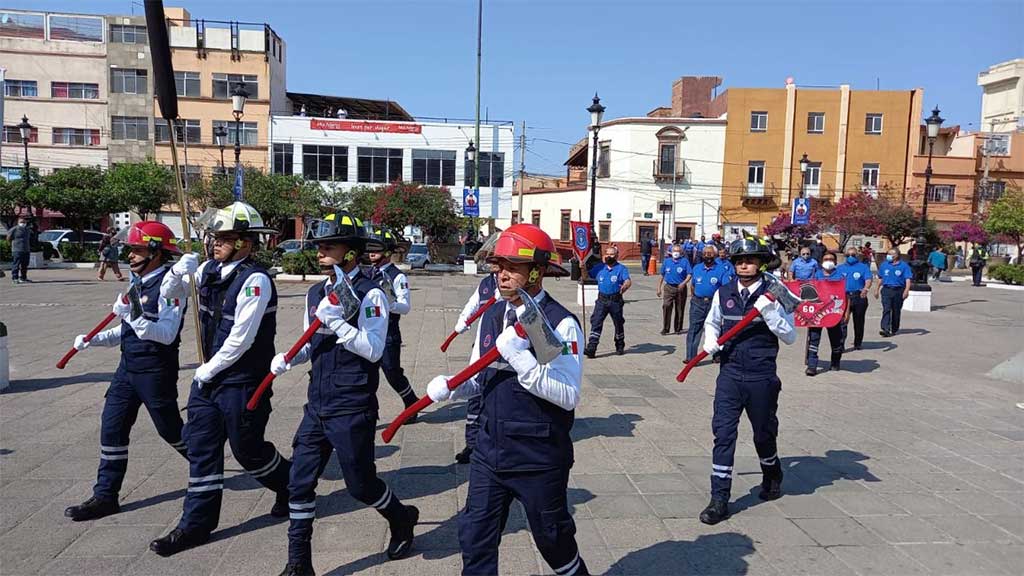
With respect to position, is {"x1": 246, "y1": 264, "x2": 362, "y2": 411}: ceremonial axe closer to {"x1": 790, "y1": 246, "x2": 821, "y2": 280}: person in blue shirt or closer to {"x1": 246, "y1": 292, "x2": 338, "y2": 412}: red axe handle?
{"x1": 246, "y1": 292, "x2": 338, "y2": 412}: red axe handle

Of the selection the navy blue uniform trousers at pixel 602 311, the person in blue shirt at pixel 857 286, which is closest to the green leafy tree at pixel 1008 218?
the person in blue shirt at pixel 857 286

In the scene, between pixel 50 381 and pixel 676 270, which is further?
pixel 676 270

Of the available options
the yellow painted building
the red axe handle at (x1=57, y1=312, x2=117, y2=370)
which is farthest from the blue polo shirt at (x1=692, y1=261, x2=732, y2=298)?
the yellow painted building

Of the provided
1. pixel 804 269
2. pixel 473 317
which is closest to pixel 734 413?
pixel 473 317

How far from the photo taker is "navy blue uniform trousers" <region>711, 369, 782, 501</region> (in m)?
4.91

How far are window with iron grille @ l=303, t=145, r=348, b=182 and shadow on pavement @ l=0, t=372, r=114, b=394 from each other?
1434 inches

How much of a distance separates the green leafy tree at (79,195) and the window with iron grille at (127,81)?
1650 cm

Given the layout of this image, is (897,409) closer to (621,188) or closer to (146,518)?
(146,518)

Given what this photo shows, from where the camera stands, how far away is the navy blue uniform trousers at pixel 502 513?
317 cm

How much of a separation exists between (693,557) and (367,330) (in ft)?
7.99

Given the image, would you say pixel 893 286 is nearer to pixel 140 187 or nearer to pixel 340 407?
pixel 340 407

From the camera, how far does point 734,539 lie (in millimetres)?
4598

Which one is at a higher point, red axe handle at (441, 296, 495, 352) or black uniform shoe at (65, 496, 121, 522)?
red axe handle at (441, 296, 495, 352)

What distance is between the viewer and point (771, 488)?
5.33m
